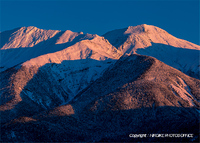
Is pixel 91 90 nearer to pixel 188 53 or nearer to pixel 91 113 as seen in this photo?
pixel 91 113

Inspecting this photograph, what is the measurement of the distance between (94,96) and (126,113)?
40.7ft

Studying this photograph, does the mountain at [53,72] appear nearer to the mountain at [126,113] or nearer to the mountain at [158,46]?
Answer: the mountain at [126,113]

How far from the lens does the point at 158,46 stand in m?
130

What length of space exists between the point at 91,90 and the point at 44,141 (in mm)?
26657

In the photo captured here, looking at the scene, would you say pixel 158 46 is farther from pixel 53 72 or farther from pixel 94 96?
pixel 94 96

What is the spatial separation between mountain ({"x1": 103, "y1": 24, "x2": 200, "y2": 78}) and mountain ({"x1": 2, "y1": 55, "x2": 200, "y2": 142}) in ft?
142

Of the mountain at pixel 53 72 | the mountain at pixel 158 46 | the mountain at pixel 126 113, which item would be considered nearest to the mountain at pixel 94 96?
the mountain at pixel 126 113

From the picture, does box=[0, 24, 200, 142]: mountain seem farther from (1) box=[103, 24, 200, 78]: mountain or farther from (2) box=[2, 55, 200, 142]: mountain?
(1) box=[103, 24, 200, 78]: mountain

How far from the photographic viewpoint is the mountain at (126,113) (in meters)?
44.6

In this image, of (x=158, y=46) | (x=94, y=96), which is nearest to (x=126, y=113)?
(x=94, y=96)

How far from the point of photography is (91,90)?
68.6m

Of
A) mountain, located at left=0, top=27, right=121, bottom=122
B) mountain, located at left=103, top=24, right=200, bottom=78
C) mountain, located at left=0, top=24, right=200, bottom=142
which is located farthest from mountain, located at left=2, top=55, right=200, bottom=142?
mountain, located at left=103, top=24, right=200, bottom=78

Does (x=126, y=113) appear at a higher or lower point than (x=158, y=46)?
lower

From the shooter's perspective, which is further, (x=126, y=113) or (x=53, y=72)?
(x=53, y=72)
